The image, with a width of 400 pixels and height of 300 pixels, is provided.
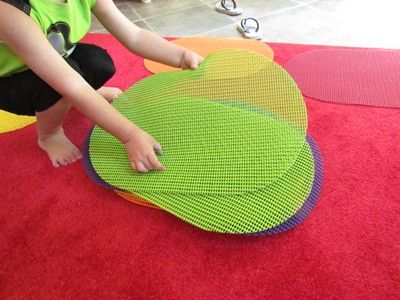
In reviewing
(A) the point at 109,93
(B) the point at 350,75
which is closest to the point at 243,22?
(B) the point at 350,75

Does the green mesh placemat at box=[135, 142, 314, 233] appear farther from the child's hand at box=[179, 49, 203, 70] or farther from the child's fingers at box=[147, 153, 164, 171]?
the child's hand at box=[179, 49, 203, 70]

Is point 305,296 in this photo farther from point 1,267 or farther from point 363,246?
point 1,267

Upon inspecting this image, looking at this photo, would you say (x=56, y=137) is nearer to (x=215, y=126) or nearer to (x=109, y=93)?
(x=109, y=93)

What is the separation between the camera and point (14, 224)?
0.60 meters

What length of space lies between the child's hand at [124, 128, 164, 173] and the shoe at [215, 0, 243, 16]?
909mm

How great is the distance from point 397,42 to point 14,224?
1120 mm

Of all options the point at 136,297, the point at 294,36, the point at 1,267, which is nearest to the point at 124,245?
the point at 136,297

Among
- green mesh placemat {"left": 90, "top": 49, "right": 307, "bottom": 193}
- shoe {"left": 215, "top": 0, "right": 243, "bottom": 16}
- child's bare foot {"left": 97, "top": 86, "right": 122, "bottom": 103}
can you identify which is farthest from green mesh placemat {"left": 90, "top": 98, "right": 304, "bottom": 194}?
shoe {"left": 215, "top": 0, "right": 243, "bottom": 16}

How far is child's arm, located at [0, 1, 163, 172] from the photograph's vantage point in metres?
0.52

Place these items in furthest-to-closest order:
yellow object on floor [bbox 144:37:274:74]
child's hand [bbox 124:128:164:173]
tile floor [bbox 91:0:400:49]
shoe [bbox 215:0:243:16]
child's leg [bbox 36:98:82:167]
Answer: shoe [bbox 215:0:243:16], tile floor [bbox 91:0:400:49], yellow object on floor [bbox 144:37:274:74], child's leg [bbox 36:98:82:167], child's hand [bbox 124:128:164:173]

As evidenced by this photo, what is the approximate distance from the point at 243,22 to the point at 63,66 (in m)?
0.82

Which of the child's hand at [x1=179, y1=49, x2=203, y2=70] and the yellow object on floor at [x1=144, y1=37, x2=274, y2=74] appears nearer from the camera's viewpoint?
the child's hand at [x1=179, y1=49, x2=203, y2=70]

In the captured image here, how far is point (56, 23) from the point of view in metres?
0.62

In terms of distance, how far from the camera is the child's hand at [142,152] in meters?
0.60
